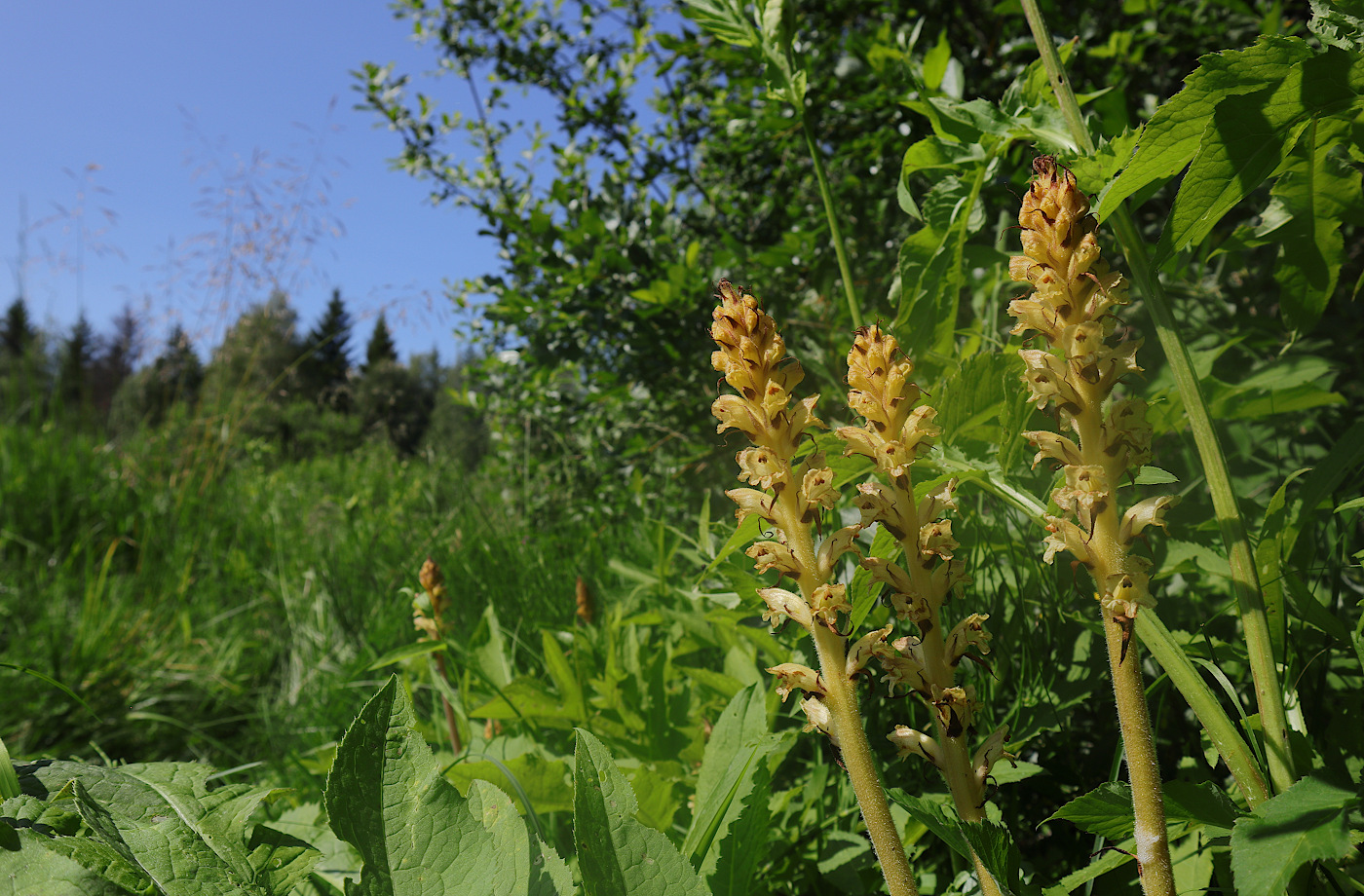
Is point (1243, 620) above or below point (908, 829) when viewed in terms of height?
above

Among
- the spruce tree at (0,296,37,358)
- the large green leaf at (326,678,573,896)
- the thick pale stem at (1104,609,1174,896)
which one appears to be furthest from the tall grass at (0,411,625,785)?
the spruce tree at (0,296,37,358)

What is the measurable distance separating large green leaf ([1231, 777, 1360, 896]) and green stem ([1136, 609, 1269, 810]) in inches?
3.6

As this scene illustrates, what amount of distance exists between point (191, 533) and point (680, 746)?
4.27 metres

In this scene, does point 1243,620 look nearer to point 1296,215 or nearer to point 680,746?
point 1296,215

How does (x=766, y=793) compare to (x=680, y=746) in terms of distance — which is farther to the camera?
(x=680, y=746)

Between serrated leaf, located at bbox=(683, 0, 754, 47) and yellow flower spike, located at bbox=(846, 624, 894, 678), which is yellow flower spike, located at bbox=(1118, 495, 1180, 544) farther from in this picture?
serrated leaf, located at bbox=(683, 0, 754, 47)

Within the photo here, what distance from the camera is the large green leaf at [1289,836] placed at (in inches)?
19.0

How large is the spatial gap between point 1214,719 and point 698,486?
2437 mm

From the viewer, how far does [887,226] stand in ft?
8.72

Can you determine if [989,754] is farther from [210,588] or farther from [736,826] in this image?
[210,588]

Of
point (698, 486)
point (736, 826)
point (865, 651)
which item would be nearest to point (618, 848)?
point (736, 826)

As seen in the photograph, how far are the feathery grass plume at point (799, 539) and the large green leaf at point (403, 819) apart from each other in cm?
33

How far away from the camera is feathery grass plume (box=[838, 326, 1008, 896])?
55 centimetres

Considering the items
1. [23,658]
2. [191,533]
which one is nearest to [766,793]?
[23,658]
